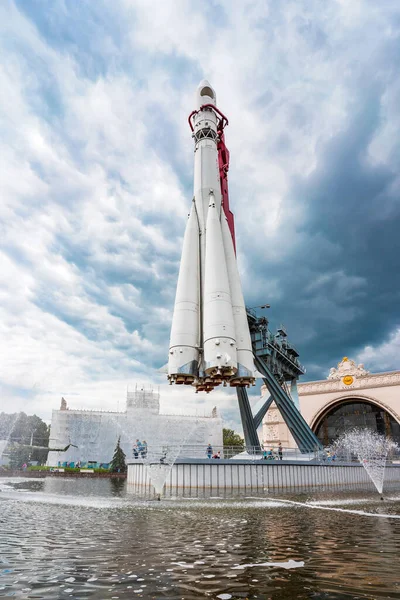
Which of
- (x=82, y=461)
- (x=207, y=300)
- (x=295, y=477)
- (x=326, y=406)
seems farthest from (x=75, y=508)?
(x=326, y=406)

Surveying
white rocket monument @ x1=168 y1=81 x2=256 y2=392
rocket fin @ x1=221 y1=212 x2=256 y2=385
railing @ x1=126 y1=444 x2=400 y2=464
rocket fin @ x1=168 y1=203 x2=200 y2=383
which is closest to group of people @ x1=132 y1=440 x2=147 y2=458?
railing @ x1=126 y1=444 x2=400 y2=464

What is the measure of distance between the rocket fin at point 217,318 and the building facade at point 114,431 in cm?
3252

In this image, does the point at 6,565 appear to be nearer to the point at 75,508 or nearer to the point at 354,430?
the point at 75,508

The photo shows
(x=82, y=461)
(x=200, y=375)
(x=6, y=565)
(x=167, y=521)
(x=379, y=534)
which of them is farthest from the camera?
(x=82, y=461)

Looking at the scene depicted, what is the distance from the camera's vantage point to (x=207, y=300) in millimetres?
21000

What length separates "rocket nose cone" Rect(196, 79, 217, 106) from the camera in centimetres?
3016

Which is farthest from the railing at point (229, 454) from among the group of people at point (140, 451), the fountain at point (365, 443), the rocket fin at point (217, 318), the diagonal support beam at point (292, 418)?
the fountain at point (365, 443)

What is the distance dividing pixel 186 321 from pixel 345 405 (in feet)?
131

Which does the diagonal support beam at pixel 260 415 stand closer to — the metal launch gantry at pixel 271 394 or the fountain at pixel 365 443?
the metal launch gantry at pixel 271 394

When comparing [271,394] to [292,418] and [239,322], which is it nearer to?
[292,418]

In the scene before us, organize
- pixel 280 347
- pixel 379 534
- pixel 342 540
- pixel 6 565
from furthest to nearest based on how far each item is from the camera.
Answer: pixel 280 347 < pixel 379 534 < pixel 342 540 < pixel 6 565

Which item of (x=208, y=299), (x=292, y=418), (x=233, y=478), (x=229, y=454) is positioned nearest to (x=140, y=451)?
(x=229, y=454)

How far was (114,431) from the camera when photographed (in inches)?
Answer: 2083

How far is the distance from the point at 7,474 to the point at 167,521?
34010 millimetres
